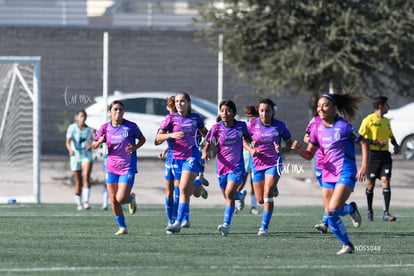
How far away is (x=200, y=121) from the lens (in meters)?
15.4

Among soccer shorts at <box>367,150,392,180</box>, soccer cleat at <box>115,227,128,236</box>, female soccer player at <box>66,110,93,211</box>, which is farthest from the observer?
female soccer player at <box>66,110,93,211</box>

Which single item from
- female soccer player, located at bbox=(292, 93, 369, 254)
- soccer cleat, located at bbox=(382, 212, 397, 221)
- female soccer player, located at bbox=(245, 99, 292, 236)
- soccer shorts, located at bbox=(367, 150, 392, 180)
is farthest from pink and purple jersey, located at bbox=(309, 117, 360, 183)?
soccer shorts, located at bbox=(367, 150, 392, 180)

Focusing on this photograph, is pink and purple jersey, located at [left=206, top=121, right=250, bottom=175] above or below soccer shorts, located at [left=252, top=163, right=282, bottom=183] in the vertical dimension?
above

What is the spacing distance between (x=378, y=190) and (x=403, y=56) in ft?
11.0

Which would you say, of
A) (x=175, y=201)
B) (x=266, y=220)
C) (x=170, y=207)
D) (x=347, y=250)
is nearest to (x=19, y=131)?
(x=175, y=201)

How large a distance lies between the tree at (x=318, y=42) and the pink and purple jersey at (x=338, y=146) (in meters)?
11.9

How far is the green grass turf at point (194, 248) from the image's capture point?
10.6 meters

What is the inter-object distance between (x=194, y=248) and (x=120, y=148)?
2.58 metres

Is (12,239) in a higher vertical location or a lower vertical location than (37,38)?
lower

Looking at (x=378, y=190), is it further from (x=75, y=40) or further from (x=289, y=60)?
(x=75, y=40)

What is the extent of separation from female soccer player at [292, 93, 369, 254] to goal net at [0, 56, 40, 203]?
38.9 ft

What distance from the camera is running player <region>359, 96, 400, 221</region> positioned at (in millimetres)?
→ 18391

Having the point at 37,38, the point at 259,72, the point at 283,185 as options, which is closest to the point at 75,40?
the point at 37,38

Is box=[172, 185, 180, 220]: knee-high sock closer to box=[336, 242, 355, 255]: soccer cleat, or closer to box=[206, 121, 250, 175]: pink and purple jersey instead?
box=[206, 121, 250, 175]: pink and purple jersey
